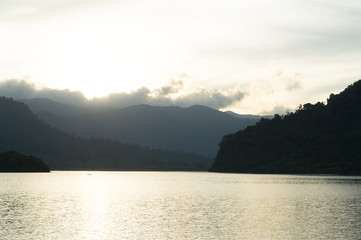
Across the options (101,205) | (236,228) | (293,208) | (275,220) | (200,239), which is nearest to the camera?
(200,239)

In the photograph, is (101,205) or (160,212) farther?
(101,205)

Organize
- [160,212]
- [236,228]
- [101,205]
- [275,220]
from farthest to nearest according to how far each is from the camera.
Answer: [101,205] < [160,212] < [275,220] < [236,228]

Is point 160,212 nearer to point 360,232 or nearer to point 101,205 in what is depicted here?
point 101,205

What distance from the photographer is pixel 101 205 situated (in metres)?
132

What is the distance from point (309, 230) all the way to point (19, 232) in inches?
1889

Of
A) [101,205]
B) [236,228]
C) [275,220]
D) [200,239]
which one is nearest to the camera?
[200,239]

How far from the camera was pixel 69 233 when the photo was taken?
261 ft

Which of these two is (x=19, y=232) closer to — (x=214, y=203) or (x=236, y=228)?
(x=236, y=228)

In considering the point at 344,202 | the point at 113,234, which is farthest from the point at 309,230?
the point at 344,202

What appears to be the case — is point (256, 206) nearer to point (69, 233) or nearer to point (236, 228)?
point (236, 228)

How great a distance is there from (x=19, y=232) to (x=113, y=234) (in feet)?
49.5

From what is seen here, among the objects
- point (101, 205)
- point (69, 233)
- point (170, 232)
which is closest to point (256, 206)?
point (101, 205)

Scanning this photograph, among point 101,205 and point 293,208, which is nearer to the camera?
point 293,208

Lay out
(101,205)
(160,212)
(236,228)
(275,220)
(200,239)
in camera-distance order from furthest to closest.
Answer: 1. (101,205)
2. (160,212)
3. (275,220)
4. (236,228)
5. (200,239)
